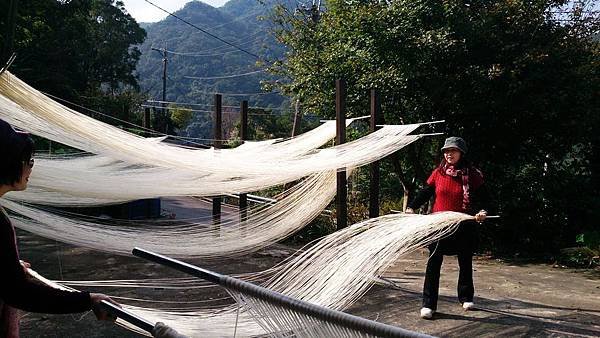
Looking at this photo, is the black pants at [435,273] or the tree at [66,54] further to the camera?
the tree at [66,54]

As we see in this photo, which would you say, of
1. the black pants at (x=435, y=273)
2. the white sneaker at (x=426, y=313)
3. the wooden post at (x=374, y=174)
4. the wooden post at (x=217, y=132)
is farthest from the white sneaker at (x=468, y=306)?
the wooden post at (x=217, y=132)

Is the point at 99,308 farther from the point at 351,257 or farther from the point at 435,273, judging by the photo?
the point at 435,273

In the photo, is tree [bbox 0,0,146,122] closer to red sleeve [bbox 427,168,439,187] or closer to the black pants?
red sleeve [bbox 427,168,439,187]

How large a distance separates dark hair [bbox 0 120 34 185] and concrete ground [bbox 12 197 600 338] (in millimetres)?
2169

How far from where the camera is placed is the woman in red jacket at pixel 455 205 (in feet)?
11.0

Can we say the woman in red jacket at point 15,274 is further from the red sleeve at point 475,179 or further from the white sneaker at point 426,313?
the red sleeve at point 475,179

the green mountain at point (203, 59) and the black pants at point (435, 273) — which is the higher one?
the green mountain at point (203, 59)

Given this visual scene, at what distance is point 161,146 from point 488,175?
4.94 meters

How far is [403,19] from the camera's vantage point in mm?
6309

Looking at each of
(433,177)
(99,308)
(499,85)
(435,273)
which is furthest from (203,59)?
(99,308)

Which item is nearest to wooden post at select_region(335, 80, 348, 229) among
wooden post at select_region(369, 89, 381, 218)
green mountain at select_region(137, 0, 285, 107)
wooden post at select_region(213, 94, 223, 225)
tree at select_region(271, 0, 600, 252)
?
wooden post at select_region(369, 89, 381, 218)

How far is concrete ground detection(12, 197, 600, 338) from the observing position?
3.26 m

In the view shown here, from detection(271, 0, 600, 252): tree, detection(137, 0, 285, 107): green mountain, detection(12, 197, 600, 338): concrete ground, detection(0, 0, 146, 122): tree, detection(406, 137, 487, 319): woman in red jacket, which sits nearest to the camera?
detection(12, 197, 600, 338): concrete ground

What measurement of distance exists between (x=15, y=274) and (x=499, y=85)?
6227 mm
